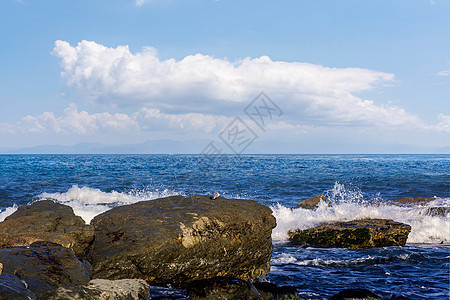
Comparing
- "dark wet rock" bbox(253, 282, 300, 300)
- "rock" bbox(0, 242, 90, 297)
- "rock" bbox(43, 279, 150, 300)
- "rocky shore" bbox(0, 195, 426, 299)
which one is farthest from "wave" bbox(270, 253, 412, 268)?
"rock" bbox(0, 242, 90, 297)

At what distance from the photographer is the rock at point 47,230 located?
242 inches

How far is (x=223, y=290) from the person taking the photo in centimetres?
586

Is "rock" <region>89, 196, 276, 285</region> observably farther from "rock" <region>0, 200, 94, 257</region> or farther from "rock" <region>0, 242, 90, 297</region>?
"rock" <region>0, 242, 90, 297</region>

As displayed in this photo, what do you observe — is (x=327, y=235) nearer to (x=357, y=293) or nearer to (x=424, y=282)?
(x=424, y=282)

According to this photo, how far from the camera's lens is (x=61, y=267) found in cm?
490

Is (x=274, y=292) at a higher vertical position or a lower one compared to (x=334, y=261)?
higher

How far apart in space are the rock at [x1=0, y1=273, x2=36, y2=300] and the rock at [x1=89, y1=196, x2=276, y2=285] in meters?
2.66

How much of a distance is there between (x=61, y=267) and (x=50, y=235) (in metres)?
1.51

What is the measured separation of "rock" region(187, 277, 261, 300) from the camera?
229 inches

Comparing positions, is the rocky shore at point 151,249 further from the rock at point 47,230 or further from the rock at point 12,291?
the rock at point 12,291

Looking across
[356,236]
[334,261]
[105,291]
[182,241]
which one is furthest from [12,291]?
[356,236]

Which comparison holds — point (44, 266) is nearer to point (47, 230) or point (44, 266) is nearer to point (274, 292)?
point (47, 230)

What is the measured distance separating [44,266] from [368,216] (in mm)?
13145

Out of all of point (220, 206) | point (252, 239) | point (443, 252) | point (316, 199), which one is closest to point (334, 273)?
point (252, 239)
